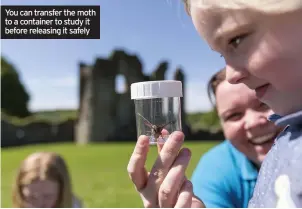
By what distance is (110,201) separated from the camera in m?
3.54

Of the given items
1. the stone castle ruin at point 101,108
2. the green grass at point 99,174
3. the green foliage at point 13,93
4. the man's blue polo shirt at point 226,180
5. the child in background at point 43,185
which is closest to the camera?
the man's blue polo shirt at point 226,180

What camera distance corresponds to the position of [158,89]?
0.50 metres

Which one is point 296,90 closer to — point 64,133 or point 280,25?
point 280,25

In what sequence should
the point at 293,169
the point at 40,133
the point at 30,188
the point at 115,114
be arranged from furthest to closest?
the point at 40,133, the point at 115,114, the point at 30,188, the point at 293,169

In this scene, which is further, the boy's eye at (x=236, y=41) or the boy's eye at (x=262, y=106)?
the boy's eye at (x=262, y=106)

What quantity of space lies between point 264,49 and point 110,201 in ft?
10.7

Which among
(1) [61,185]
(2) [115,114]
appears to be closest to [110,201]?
(1) [61,185]

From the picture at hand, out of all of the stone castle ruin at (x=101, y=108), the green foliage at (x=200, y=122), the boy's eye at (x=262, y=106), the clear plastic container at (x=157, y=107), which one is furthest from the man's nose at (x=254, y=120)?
the stone castle ruin at (x=101, y=108)

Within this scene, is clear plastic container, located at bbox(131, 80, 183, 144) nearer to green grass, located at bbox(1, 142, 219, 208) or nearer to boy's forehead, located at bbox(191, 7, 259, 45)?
boy's forehead, located at bbox(191, 7, 259, 45)

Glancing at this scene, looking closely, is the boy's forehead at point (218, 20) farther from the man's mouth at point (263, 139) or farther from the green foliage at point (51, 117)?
the green foliage at point (51, 117)

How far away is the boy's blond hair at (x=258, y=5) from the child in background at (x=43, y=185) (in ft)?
2.95

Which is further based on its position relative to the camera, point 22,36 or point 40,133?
point 40,133

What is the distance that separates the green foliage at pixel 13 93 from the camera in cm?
1503

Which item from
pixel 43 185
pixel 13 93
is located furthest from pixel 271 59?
pixel 13 93
